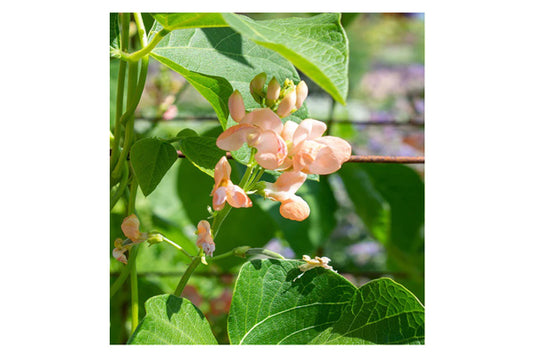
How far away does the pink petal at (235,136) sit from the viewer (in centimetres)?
47

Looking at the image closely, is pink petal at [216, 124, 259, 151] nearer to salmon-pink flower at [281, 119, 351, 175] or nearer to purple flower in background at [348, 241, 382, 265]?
salmon-pink flower at [281, 119, 351, 175]

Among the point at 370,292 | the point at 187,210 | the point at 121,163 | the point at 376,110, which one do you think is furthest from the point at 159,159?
the point at 376,110

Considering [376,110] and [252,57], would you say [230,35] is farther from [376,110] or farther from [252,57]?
[376,110]

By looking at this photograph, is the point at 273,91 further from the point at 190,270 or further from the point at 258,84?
the point at 190,270

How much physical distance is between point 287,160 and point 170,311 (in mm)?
159

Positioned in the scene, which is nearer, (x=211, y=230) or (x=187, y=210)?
(x=211, y=230)

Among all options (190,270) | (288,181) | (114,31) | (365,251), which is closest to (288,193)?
(288,181)

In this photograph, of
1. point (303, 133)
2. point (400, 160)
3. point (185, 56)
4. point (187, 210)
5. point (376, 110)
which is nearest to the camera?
point (303, 133)

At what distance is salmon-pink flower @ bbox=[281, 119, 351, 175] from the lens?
0.46 meters

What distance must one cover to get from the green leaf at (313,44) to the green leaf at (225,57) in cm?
11

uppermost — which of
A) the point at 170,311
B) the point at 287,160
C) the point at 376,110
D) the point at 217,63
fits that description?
the point at 376,110

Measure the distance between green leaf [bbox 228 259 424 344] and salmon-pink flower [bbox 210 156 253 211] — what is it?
11 centimetres

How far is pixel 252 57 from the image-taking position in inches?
22.7

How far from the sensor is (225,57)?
58 cm
